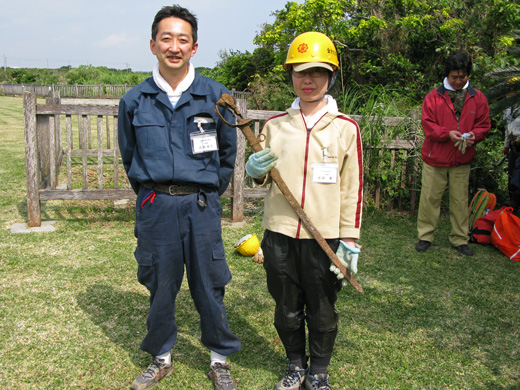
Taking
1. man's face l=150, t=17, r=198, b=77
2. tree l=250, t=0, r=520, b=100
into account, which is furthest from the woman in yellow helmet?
tree l=250, t=0, r=520, b=100

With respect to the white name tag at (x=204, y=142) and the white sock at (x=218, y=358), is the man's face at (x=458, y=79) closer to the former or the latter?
the white name tag at (x=204, y=142)

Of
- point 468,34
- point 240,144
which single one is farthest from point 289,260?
point 468,34

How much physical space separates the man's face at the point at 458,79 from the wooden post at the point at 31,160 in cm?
465

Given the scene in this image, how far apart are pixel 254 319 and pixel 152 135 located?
1.77 m

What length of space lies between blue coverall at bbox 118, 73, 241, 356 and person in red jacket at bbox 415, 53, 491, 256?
3.09 m

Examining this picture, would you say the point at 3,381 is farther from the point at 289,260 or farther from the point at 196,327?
the point at 289,260

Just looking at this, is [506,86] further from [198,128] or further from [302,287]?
[198,128]

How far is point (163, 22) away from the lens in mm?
2633

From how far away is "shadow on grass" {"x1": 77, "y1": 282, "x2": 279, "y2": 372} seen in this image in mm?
3219

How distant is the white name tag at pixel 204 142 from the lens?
2.68m

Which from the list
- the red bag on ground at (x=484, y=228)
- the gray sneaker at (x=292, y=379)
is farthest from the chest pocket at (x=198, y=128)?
the red bag on ground at (x=484, y=228)

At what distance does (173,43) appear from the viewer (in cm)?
261

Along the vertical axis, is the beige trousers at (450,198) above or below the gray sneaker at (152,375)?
above

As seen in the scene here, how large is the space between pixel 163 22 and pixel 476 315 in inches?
127
